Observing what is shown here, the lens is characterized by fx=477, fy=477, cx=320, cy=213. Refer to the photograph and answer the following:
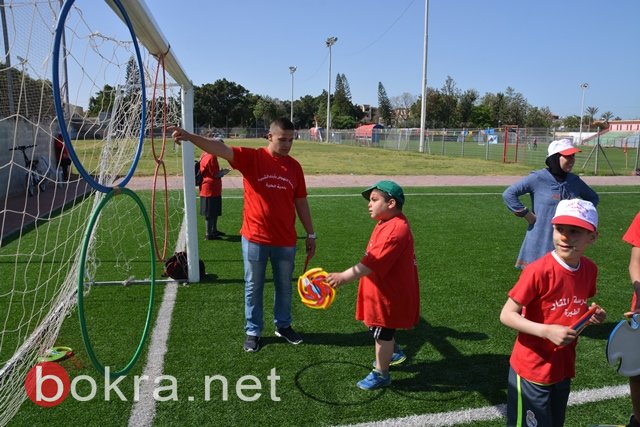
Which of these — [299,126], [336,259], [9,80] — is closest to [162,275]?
[336,259]

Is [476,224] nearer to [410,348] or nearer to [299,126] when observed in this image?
[410,348]

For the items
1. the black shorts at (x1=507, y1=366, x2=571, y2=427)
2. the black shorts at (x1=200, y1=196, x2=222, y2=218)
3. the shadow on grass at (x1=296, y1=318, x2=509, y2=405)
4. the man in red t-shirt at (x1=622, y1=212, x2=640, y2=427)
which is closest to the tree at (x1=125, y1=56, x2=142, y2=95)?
the shadow on grass at (x1=296, y1=318, x2=509, y2=405)

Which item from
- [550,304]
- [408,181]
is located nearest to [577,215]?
[550,304]

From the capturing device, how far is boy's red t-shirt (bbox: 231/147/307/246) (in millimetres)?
4156

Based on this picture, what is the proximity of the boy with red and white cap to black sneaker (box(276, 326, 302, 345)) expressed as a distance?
2.45 m

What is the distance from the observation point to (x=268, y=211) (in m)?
4.21

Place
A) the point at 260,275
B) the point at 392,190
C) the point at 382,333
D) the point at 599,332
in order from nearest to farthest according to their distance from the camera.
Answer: the point at 392,190 → the point at 382,333 → the point at 260,275 → the point at 599,332

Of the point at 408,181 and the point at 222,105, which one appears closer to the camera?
the point at 408,181

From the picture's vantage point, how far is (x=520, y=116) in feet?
279

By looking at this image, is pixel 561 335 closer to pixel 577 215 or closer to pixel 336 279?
pixel 577 215

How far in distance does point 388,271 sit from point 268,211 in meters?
1.29

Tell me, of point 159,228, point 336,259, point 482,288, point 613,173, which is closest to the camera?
point 482,288

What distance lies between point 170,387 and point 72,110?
2.31 meters

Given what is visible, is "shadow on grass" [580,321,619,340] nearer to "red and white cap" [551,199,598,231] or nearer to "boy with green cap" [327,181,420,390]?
"boy with green cap" [327,181,420,390]
